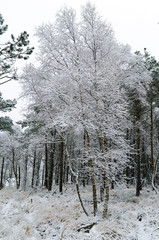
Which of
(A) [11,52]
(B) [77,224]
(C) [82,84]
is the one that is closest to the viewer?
(B) [77,224]

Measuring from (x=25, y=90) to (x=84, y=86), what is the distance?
340 centimetres

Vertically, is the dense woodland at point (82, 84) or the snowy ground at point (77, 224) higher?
the dense woodland at point (82, 84)

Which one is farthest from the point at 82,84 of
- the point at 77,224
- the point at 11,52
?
the point at 77,224

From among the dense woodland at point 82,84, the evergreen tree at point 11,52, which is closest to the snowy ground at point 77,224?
the dense woodland at point 82,84

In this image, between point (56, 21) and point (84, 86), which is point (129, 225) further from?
point (56, 21)

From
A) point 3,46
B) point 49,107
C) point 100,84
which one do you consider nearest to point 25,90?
point 49,107

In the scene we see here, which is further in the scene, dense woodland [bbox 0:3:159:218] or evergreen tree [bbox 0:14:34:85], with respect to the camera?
evergreen tree [bbox 0:14:34:85]

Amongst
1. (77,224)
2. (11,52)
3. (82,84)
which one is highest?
(11,52)

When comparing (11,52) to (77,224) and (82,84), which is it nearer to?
(82,84)

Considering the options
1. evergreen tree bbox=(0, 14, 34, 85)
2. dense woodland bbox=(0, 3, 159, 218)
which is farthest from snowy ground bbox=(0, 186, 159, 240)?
evergreen tree bbox=(0, 14, 34, 85)

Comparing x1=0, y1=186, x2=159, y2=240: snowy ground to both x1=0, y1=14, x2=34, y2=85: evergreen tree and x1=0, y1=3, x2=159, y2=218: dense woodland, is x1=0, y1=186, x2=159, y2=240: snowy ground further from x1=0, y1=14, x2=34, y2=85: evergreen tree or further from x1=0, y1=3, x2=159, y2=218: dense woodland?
x1=0, y1=14, x2=34, y2=85: evergreen tree

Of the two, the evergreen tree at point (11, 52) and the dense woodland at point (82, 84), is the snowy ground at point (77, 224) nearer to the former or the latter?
the dense woodland at point (82, 84)

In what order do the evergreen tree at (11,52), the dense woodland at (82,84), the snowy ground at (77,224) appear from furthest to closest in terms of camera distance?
the evergreen tree at (11,52)
the dense woodland at (82,84)
the snowy ground at (77,224)

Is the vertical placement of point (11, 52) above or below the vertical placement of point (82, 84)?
above
